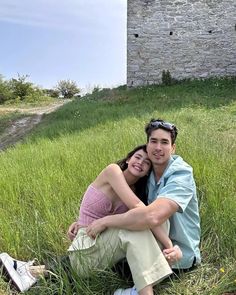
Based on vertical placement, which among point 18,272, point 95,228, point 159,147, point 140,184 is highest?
point 159,147

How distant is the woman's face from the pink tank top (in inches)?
9.1

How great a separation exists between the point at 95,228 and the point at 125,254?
0.24 meters

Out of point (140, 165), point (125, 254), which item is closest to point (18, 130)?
point (140, 165)

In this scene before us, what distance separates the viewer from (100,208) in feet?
9.35

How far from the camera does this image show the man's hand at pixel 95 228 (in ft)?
8.56

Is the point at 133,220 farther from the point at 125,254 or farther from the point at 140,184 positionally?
the point at 140,184

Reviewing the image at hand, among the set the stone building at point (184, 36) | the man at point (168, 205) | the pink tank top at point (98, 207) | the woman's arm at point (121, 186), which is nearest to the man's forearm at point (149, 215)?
the man at point (168, 205)

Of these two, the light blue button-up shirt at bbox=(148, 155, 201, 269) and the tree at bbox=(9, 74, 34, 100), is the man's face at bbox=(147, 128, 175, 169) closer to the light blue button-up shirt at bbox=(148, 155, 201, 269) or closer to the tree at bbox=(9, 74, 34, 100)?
the light blue button-up shirt at bbox=(148, 155, 201, 269)

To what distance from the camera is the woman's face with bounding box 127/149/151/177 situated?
110 inches

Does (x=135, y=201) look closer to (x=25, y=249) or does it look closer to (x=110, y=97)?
(x=25, y=249)

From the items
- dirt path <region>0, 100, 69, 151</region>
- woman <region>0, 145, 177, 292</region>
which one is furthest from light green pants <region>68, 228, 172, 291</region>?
dirt path <region>0, 100, 69, 151</region>

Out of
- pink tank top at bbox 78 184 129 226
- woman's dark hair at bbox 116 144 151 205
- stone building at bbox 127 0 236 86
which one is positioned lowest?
pink tank top at bbox 78 184 129 226

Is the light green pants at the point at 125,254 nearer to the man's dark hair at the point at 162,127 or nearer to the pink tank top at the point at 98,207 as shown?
the pink tank top at the point at 98,207

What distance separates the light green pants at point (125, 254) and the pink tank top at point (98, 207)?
0.14 m
